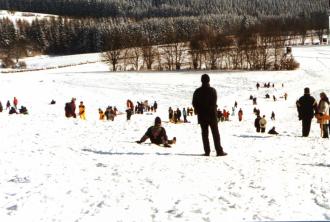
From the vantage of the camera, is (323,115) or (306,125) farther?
(323,115)

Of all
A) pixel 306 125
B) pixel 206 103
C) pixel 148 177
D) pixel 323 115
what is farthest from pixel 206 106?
pixel 323 115

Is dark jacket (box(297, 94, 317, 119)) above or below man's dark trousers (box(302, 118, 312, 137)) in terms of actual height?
above

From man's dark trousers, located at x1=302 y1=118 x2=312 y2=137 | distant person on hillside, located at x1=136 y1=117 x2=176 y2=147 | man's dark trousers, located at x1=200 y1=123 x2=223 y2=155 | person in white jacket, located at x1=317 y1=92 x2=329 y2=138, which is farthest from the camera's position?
person in white jacket, located at x1=317 y1=92 x2=329 y2=138

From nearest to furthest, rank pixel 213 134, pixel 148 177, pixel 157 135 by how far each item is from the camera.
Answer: pixel 148 177, pixel 213 134, pixel 157 135

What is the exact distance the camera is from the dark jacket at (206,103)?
433 inches

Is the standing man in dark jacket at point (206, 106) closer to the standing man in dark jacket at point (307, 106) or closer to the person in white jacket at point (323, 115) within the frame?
the standing man in dark jacket at point (307, 106)

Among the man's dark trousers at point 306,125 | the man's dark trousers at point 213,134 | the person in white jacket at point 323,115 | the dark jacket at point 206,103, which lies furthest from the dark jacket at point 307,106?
the dark jacket at point 206,103

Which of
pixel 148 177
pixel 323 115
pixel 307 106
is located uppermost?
pixel 307 106

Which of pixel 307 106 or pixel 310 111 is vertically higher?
pixel 307 106

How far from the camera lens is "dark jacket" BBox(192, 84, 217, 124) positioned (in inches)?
433

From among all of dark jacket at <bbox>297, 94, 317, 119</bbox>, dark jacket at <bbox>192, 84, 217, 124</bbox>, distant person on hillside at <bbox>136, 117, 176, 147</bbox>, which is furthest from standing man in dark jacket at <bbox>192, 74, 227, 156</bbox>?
dark jacket at <bbox>297, 94, 317, 119</bbox>

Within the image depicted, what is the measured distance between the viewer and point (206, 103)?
11.0 meters

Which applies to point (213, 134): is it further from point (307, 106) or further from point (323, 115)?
point (323, 115)

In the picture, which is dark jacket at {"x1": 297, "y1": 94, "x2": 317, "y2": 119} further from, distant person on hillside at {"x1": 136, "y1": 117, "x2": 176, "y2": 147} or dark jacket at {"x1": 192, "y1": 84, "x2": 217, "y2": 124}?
dark jacket at {"x1": 192, "y1": 84, "x2": 217, "y2": 124}
